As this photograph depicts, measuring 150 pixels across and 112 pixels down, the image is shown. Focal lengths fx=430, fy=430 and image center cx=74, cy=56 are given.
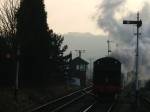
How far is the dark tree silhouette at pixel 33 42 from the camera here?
43188 mm

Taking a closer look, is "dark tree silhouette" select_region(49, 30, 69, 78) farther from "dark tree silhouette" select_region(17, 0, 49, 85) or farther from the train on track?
the train on track

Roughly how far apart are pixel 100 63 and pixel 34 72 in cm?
835

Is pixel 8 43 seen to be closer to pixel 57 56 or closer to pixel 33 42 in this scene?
pixel 33 42

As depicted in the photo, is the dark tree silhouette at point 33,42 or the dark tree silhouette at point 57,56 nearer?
the dark tree silhouette at point 33,42

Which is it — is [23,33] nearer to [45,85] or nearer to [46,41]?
[46,41]

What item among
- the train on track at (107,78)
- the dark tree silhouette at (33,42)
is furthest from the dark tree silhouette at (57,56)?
the train on track at (107,78)

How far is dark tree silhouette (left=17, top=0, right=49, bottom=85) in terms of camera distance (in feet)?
142

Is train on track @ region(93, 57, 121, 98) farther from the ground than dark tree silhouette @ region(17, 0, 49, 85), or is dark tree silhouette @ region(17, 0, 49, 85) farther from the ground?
dark tree silhouette @ region(17, 0, 49, 85)

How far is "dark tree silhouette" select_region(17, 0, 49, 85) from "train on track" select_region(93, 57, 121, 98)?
752 cm

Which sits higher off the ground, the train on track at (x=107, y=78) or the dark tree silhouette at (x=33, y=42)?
the dark tree silhouette at (x=33, y=42)

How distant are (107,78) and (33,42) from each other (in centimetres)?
921

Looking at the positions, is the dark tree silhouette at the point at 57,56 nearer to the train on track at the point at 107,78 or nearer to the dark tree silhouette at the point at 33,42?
the dark tree silhouette at the point at 33,42

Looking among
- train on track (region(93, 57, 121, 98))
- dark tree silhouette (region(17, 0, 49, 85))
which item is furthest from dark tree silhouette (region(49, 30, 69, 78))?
train on track (region(93, 57, 121, 98))

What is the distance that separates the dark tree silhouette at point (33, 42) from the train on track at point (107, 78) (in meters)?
7.52
